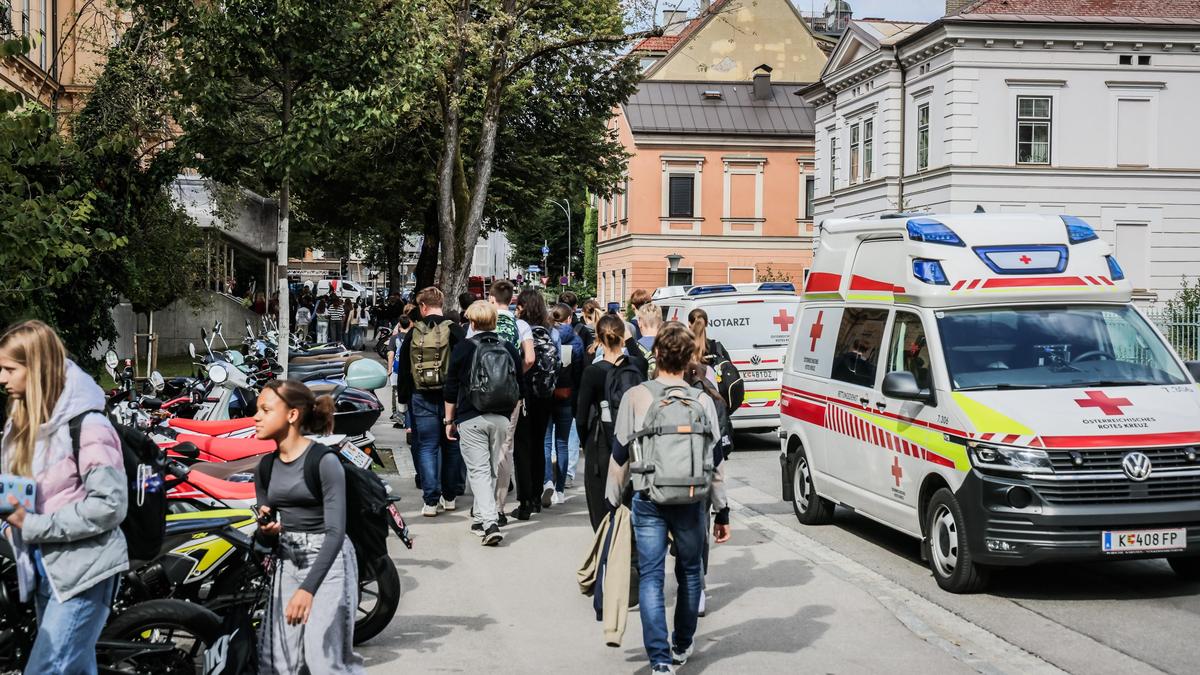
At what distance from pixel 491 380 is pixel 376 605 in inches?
127

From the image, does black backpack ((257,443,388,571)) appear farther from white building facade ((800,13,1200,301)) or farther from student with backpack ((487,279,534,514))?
white building facade ((800,13,1200,301))

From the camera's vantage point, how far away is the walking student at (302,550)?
17.0 ft

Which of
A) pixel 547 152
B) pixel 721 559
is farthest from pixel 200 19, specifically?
pixel 547 152

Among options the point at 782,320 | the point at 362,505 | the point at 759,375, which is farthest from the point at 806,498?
the point at 362,505

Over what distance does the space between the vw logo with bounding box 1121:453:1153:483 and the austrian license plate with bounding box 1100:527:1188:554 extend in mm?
328

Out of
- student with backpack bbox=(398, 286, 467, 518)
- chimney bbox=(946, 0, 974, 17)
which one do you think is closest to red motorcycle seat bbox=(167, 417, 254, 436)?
student with backpack bbox=(398, 286, 467, 518)

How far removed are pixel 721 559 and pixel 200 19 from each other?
7941 mm

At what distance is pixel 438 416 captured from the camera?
11.5 m

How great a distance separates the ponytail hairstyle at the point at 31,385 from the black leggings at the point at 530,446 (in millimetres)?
6987

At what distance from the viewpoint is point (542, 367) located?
1162 cm

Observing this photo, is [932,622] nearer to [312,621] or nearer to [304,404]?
[312,621]

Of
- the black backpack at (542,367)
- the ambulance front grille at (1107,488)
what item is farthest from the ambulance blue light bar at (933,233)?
the black backpack at (542,367)

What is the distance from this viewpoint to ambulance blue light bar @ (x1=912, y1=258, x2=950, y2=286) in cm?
932

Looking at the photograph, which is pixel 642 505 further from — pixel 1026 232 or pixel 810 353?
pixel 810 353
